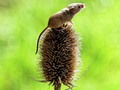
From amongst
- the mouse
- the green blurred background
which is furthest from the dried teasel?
the green blurred background

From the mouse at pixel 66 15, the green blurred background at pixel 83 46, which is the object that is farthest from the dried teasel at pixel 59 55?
the green blurred background at pixel 83 46

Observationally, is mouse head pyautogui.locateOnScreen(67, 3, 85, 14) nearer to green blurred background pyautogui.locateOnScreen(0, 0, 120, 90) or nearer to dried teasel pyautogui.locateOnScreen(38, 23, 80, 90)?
dried teasel pyautogui.locateOnScreen(38, 23, 80, 90)

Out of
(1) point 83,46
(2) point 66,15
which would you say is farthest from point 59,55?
(1) point 83,46

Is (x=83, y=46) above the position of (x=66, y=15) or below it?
above

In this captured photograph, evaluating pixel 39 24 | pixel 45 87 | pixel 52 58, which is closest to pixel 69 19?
pixel 52 58

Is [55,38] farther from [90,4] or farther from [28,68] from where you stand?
[90,4]

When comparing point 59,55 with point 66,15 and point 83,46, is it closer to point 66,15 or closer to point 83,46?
point 66,15
